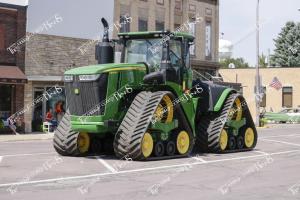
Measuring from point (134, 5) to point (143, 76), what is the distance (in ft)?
73.5

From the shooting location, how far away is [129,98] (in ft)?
47.4

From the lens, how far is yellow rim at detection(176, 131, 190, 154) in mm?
14883

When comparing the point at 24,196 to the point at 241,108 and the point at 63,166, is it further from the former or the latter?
the point at 241,108

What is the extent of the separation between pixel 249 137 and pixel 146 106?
5.07 metres

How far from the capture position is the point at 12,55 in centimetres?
2875

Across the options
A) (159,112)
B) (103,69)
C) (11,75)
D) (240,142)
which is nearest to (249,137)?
(240,142)

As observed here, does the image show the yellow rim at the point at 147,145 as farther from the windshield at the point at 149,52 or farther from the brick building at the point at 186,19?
the brick building at the point at 186,19

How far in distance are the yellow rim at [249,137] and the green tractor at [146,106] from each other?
39cm

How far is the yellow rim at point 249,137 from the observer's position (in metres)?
17.7

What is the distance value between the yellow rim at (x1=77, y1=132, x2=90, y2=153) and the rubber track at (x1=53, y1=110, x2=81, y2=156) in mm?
177

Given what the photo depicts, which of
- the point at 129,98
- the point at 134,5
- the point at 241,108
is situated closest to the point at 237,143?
the point at 241,108

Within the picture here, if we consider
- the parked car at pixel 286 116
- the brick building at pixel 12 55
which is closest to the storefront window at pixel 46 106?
the brick building at pixel 12 55

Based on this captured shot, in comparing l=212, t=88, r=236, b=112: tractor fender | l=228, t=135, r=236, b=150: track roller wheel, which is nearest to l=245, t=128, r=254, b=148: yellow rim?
l=228, t=135, r=236, b=150: track roller wheel

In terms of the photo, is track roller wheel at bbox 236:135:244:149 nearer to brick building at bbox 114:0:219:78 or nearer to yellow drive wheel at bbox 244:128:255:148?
yellow drive wheel at bbox 244:128:255:148
